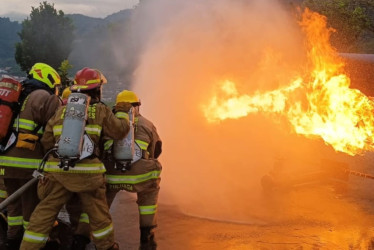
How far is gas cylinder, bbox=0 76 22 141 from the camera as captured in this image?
14.2 ft

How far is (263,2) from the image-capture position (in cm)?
813

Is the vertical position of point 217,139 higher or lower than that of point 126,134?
higher

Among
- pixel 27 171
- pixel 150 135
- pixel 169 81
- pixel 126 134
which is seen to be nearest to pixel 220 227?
pixel 150 135

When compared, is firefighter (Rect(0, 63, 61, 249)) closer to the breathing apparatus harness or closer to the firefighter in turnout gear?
the breathing apparatus harness

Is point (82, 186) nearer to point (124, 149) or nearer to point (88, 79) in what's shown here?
point (124, 149)

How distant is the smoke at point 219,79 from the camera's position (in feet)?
26.5

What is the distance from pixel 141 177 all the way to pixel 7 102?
5.65 feet

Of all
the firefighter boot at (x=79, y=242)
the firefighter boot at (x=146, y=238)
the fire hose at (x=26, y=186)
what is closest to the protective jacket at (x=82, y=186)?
the fire hose at (x=26, y=186)

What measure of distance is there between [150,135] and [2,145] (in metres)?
1.71

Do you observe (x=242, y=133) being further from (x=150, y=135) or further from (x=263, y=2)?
(x=150, y=135)

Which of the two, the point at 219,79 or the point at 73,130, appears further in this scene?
the point at 219,79

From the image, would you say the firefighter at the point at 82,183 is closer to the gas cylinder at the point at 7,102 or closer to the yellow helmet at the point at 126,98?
the gas cylinder at the point at 7,102

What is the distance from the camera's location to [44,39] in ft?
99.9

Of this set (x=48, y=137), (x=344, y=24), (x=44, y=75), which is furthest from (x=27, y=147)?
(x=344, y=24)
